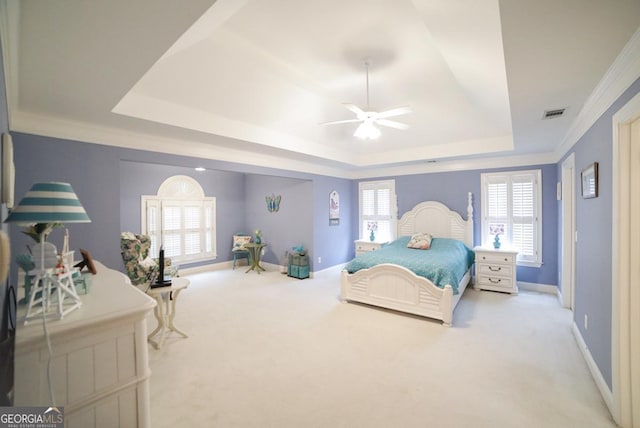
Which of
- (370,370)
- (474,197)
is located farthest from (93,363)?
(474,197)

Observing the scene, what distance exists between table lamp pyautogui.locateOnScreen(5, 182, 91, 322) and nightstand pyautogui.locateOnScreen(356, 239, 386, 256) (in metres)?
5.39

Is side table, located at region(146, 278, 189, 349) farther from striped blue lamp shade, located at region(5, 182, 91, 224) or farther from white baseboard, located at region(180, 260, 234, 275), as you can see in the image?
white baseboard, located at region(180, 260, 234, 275)

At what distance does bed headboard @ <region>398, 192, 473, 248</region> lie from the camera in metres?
5.24

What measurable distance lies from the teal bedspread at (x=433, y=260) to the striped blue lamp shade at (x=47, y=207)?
3425 millimetres

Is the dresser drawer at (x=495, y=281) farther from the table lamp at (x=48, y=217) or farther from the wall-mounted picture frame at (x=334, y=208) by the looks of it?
the table lamp at (x=48, y=217)

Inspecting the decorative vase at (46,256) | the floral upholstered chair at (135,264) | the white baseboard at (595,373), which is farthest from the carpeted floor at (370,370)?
the decorative vase at (46,256)

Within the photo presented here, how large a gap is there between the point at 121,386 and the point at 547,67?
114 inches

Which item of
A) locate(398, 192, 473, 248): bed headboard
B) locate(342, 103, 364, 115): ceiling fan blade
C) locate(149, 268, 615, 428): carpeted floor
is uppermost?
locate(342, 103, 364, 115): ceiling fan blade

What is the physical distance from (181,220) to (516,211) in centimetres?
650

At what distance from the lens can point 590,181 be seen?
2422mm

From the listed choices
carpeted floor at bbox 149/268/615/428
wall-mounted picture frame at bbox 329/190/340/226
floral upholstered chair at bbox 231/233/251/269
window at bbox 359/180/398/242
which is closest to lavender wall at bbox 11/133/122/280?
carpeted floor at bbox 149/268/615/428

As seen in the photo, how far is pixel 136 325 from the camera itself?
→ 123 centimetres

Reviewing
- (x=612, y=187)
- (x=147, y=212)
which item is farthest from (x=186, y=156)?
(x=612, y=187)

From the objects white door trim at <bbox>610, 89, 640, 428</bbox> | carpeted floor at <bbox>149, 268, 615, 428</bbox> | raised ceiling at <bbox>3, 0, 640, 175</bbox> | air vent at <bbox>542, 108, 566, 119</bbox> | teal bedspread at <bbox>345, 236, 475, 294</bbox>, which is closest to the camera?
raised ceiling at <bbox>3, 0, 640, 175</bbox>
